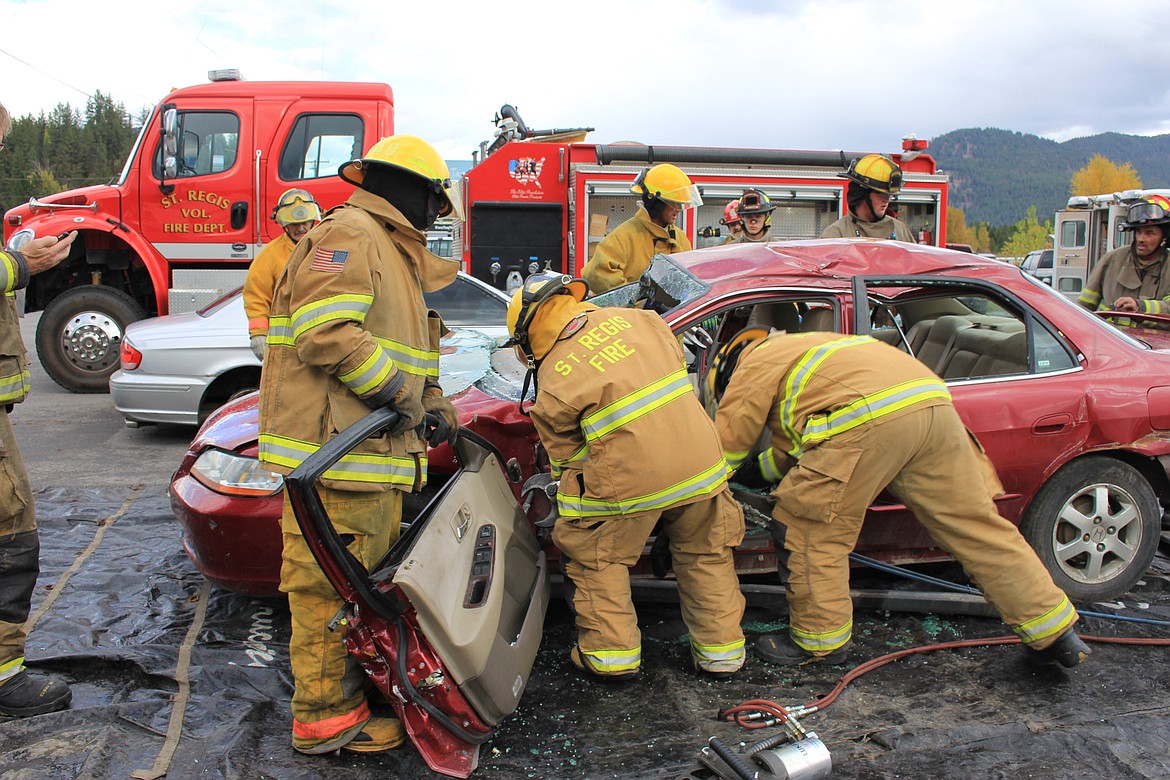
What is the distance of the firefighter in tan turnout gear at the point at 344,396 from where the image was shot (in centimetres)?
A: 259

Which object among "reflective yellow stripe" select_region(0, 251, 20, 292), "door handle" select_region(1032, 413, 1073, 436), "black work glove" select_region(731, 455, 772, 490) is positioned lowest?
"black work glove" select_region(731, 455, 772, 490)

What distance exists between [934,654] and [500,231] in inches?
304

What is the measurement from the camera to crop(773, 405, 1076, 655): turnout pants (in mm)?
3084

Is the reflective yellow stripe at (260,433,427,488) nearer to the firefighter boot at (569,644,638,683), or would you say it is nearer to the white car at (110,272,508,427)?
the firefighter boot at (569,644,638,683)

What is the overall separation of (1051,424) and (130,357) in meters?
5.63

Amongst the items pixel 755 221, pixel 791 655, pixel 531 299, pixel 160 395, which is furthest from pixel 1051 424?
pixel 160 395

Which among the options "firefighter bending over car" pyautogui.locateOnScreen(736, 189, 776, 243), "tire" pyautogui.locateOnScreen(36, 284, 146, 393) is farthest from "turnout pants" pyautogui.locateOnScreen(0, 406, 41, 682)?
"tire" pyautogui.locateOnScreen(36, 284, 146, 393)

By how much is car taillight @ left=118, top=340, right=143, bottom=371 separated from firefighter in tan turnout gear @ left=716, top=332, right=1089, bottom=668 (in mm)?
4596

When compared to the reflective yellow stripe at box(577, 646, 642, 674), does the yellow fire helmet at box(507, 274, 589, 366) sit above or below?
above

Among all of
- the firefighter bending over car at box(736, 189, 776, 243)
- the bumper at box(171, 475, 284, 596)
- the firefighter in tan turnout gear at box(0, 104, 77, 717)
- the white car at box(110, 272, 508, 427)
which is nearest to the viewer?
the firefighter in tan turnout gear at box(0, 104, 77, 717)

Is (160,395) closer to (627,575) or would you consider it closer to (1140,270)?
(627,575)

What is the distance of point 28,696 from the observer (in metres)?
2.90

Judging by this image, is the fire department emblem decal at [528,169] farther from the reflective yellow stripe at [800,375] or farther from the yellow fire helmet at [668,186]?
the reflective yellow stripe at [800,375]

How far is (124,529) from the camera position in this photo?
15.4 ft
